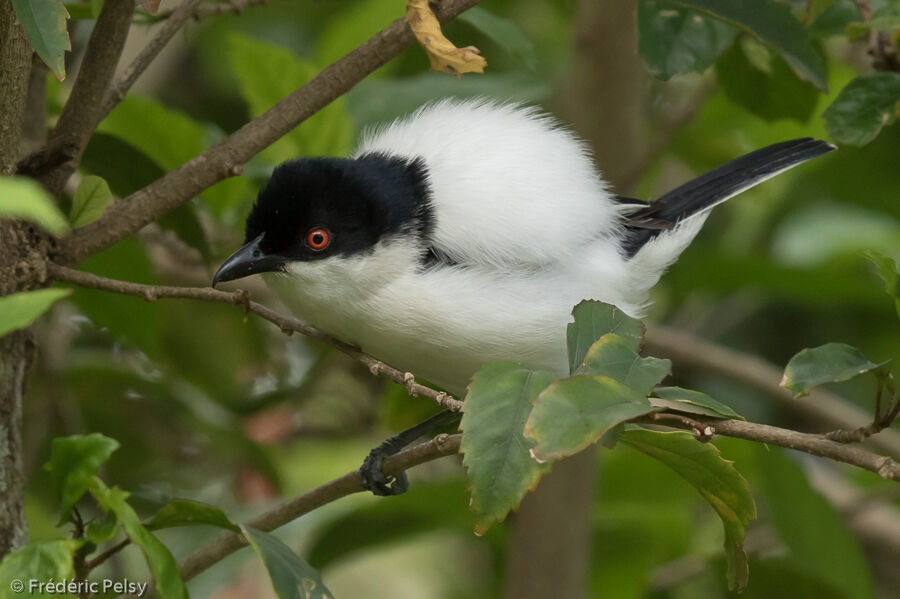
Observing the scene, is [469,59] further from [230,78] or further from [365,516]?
[230,78]

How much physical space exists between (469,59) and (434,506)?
152 cm

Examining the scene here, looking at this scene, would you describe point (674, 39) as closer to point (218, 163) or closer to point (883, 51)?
point (883, 51)

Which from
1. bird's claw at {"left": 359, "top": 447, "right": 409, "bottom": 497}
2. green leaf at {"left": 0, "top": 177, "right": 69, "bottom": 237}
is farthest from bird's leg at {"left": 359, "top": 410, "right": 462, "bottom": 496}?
green leaf at {"left": 0, "top": 177, "right": 69, "bottom": 237}

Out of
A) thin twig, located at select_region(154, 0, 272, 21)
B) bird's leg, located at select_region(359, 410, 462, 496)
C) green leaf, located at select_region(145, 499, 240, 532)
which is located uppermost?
thin twig, located at select_region(154, 0, 272, 21)

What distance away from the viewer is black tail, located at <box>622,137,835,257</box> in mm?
2473

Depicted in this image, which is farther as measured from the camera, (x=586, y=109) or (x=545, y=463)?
(x=586, y=109)

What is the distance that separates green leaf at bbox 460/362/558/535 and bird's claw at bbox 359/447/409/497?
0.57 metres

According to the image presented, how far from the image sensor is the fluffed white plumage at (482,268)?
2.07m

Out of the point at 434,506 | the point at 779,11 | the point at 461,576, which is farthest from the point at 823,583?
the point at 461,576

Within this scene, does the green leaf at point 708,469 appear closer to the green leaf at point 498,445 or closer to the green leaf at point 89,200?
the green leaf at point 498,445

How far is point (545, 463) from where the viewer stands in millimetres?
1334

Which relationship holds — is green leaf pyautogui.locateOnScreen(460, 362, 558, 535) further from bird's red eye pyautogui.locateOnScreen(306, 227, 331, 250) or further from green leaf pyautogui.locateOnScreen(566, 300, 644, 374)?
bird's red eye pyautogui.locateOnScreen(306, 227, 331, 250)

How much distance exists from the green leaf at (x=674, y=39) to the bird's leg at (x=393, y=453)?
2.73 feet

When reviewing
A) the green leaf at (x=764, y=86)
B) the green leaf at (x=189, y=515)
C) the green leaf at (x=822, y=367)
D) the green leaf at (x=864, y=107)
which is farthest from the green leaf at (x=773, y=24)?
the green leaf at (x=189, y=515)
